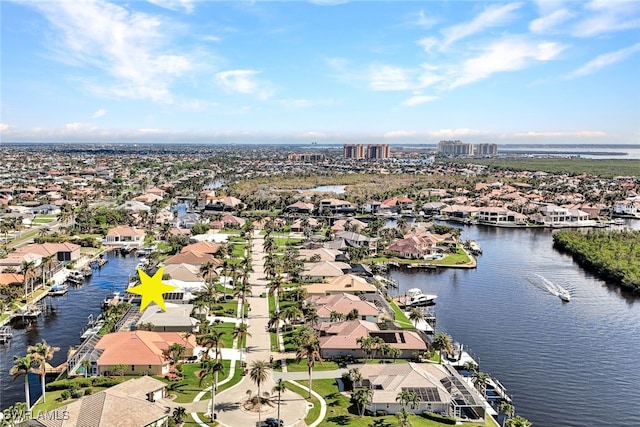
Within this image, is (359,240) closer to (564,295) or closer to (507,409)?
(564,295)

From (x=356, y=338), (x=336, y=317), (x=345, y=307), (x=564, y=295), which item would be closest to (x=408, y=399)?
(x=356, y=338)

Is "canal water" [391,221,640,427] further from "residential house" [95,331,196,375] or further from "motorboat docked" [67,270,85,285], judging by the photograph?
"motorboat docked" [67,270,85,285]

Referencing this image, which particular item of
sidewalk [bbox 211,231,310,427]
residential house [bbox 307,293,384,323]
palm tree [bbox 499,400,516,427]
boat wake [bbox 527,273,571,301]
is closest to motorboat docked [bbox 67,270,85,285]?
sidewalk [bbox 211,231,310,427]

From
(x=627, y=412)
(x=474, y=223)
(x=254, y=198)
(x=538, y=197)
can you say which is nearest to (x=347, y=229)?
(x=474, y=223)

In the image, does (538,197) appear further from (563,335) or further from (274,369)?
(274,369)

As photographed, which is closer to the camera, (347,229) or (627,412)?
(627,412)

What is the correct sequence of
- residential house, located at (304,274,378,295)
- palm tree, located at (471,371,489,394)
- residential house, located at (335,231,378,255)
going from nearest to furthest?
1. palm tree, located at (471,371,489,394)
2. residential house, located at (304,274,378,295)
3. residential house, located at (335,231,378,255)

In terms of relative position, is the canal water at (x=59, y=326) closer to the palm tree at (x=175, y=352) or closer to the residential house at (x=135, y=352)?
the residential house at (x=135, y=352)
